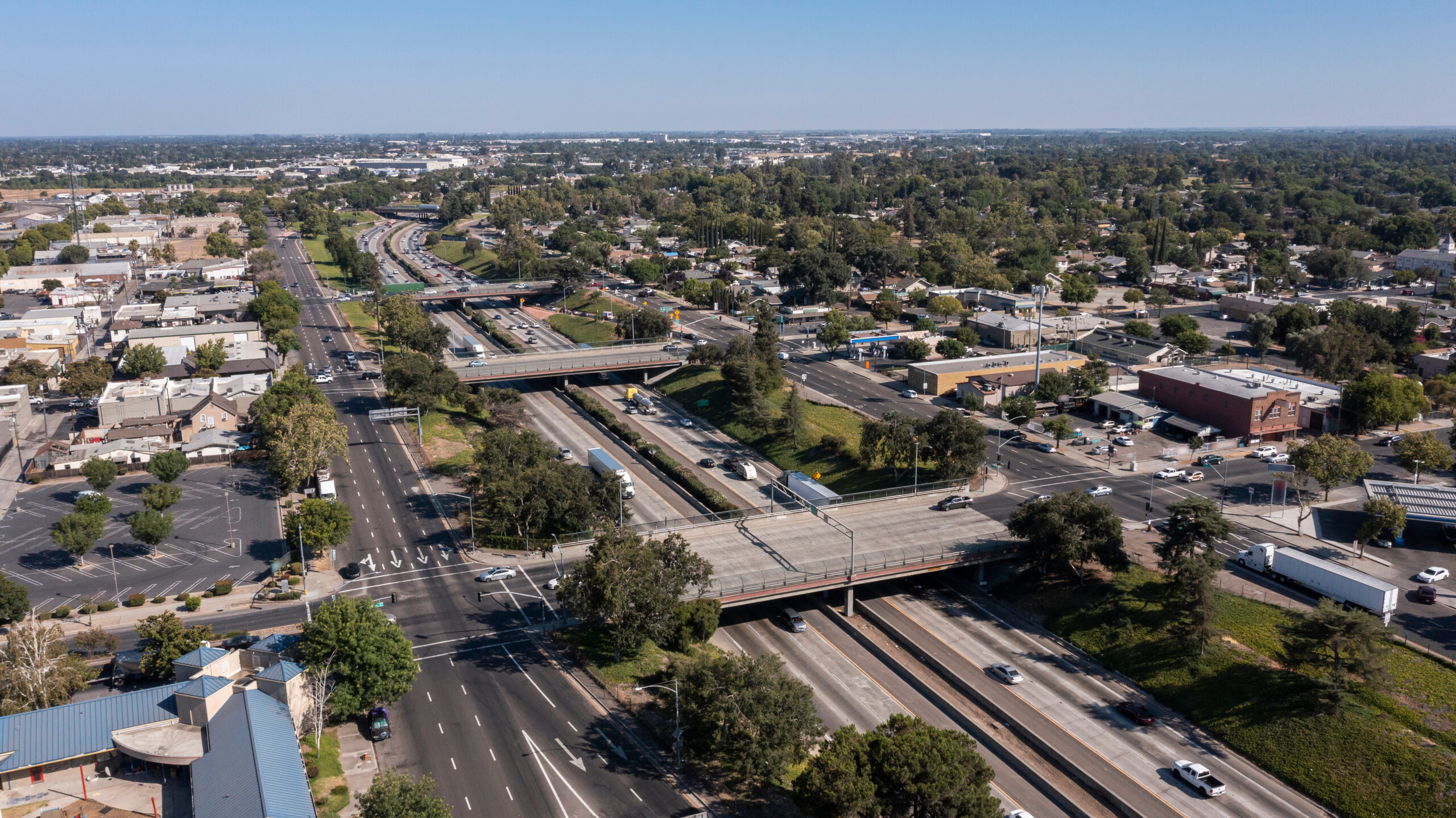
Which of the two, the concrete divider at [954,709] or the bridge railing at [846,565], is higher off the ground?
the bridge railing at [846,565]

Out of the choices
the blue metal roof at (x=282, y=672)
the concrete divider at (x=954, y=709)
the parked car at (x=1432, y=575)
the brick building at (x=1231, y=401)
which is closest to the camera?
the concrete divider at (x=954, y=709)

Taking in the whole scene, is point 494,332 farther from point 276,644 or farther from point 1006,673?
point 1006,673

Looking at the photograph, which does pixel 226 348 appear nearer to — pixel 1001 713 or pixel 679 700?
pixel 679 700

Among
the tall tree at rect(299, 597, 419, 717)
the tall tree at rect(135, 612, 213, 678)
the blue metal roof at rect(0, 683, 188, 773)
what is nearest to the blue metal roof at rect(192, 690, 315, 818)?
the blue metal roof at rect(0, 683, 188, 773)

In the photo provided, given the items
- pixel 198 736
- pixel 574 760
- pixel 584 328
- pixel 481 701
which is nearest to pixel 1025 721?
pixel 574 760

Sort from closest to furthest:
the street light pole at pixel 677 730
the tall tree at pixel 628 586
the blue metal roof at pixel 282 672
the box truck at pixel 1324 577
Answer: the street light pole at pixel 677 730 → the blue metal roof at pixel 282 672 → the tall tree at pixel 628 586 → the box truck at pixel 1324 577


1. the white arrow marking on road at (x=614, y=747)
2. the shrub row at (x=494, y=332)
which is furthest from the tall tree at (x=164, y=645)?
the shrub row at (x=494, y=332)

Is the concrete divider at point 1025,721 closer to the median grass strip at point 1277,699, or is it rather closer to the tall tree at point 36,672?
the median grass strip at point 1277,699

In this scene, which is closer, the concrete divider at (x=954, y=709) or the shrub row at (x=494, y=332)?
the concrete divider at (x=954, y=709)
